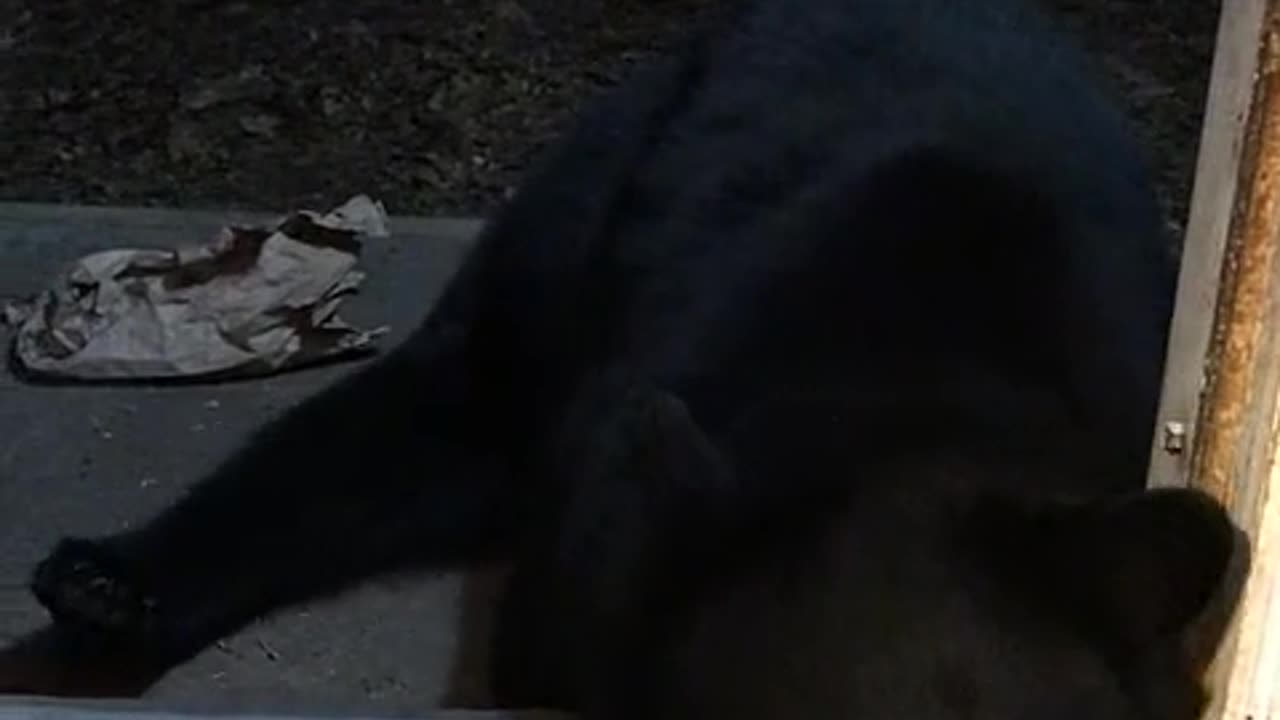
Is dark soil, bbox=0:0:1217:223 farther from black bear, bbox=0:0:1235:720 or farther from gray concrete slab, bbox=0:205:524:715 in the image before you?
black bear, bbox=0:0:1235:720

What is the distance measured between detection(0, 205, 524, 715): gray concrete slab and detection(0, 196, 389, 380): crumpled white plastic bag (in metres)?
0.03

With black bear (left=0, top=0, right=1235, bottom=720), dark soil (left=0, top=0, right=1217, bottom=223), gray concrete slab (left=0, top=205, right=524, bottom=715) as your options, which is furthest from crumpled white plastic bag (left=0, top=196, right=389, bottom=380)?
dark soil (left=0, top=0, right=1217, bottom=223)

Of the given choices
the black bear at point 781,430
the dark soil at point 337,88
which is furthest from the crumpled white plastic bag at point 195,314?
the dark soil at point 337,88

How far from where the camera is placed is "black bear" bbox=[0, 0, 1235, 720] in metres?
1.54

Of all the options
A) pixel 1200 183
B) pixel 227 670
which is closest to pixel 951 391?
pixel 1200 183

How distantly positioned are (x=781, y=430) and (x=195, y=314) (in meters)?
1.39

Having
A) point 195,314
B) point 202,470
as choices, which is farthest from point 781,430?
point 195,314

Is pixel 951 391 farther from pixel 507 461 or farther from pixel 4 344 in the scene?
pixel 4 344

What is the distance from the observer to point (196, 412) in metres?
2.90

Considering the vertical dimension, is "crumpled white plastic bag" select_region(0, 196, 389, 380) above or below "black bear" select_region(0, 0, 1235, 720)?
below

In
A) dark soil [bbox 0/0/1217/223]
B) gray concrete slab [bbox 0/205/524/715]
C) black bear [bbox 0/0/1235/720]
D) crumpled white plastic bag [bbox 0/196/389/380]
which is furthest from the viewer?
dark soil [bbox 0/0/1217/223]

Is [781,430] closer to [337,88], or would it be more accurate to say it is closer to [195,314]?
[195,314]

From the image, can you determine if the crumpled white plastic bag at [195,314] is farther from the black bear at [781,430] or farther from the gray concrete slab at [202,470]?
the black bear at [781,430]

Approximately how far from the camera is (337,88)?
398 cm
